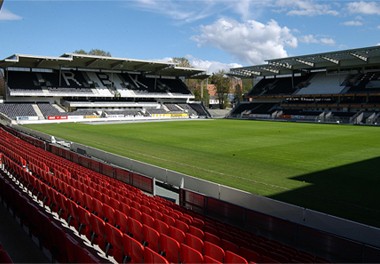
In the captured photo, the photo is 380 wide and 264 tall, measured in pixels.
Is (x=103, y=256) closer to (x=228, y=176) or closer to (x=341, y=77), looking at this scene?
(x=228, y=176)

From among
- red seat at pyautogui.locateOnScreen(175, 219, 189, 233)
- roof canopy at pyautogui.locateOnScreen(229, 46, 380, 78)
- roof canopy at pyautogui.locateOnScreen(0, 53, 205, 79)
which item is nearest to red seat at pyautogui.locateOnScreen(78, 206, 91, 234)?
red seat at pyautogui.locateOnScreen(175, 219, 189, 233)

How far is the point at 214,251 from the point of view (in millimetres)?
5383

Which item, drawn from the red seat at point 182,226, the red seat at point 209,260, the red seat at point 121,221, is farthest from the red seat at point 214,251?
the red seat at point 121,221

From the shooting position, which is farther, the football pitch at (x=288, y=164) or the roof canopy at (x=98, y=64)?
the roof canopy at (x=98, y=64)

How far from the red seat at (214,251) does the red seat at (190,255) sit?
1.22ft

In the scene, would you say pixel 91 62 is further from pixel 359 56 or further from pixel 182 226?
pixel 182 226

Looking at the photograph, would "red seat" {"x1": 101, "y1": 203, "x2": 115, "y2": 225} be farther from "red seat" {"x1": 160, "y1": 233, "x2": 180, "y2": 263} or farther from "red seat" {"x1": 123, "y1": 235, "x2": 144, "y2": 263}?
"red seat" {"x1": 160, "y1": 233, "x2": 180, "y2": 263}

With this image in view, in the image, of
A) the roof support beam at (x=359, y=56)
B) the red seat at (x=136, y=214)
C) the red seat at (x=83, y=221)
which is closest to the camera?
the red seat at (x=83, y=221)

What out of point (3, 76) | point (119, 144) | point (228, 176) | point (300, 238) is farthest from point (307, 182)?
point (3, 76)

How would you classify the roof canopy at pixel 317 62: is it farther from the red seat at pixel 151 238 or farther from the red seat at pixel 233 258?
the red seat at pixel 233 258

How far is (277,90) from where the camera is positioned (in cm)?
7194

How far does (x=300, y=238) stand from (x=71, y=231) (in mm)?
5206

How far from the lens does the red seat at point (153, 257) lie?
4.79 meters

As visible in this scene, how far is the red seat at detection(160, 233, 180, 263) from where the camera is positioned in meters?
5.56
